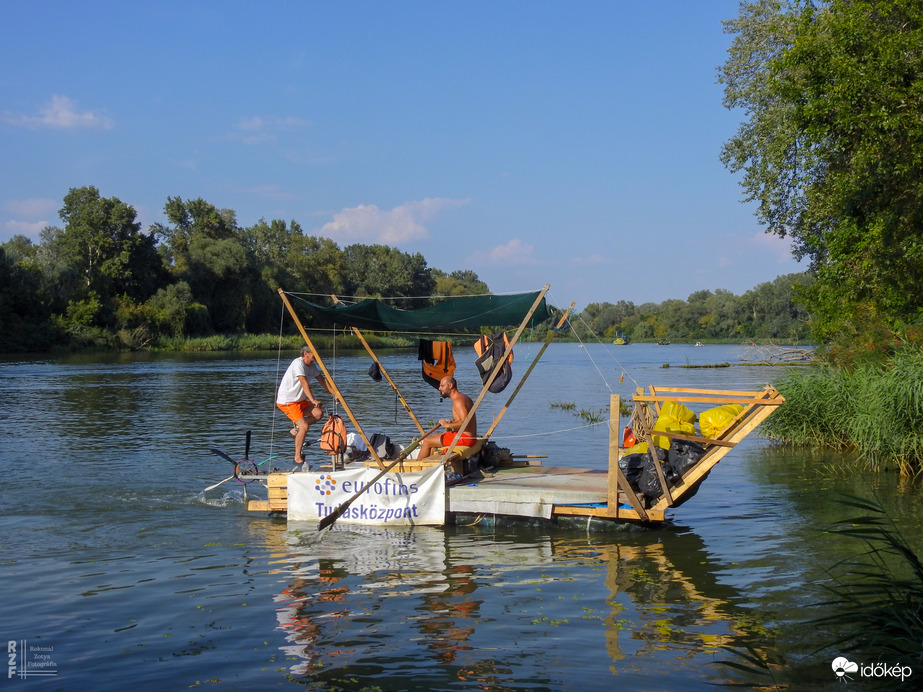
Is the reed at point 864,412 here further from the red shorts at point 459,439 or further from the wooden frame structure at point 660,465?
the red shorts at point 459,439

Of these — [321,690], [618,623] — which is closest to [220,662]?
[321,690]

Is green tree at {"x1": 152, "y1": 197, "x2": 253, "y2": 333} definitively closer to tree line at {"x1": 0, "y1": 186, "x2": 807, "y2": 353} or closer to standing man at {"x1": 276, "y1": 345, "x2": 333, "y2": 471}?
tree line at {"x1": 0, "y1": 186, "x2": 807, "y2": 353}

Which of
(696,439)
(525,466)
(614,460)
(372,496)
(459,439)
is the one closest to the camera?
(614,460)

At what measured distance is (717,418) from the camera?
424 inches

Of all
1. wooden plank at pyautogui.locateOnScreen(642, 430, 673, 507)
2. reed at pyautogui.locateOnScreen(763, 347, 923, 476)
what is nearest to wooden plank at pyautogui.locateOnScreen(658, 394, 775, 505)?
wooden plank at pyautogui.locateOnScreen(642, 430, 673, 507)

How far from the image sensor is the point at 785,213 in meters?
25.8

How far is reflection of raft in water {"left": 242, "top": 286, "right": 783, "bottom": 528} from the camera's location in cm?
1031

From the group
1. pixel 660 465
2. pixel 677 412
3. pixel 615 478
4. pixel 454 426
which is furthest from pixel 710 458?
pixel 454 426

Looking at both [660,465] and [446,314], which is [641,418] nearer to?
[660,465]

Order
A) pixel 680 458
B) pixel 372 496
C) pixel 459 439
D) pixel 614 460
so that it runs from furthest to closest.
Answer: pixel 459 439 → pixel 372 496 → pixel 680 458 → pixel 614 460

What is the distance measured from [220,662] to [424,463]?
17.3 ft

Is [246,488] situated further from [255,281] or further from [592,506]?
[255,281]

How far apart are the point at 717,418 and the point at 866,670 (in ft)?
16.7

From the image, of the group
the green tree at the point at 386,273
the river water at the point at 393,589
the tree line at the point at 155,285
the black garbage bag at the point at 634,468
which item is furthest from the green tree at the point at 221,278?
the black garbage bag at the point at 634,468
